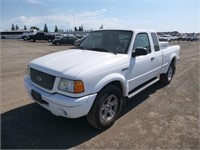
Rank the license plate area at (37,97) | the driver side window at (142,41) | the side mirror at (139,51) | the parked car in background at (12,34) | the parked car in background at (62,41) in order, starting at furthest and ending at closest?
1. the parked car in background at (12,34)
2. the parked car in background at (62,41)
3. the driver side window at (142,41)
4. the side mirror at (139,51)
5. the license plate area at (37,97)

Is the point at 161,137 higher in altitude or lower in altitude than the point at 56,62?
lower

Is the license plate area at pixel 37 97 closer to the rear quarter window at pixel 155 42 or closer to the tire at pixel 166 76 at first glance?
the rear quarter window at pixel 155 42

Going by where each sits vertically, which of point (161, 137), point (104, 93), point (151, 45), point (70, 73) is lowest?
point (161, 137)

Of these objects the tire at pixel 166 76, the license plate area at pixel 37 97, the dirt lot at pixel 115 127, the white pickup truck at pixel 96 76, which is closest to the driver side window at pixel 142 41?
the white pickup truck at pixel 96 76

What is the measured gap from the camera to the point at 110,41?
4.97m

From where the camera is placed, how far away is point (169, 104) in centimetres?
549

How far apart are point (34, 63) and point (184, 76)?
6663 mm

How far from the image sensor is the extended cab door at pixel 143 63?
184 inches

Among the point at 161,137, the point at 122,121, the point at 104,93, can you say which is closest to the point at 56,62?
the point at 104,93

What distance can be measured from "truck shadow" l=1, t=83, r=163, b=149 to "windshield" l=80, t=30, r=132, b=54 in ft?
5.67

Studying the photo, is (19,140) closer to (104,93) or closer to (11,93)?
(104,93)

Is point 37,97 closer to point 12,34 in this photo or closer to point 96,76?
point 96,76

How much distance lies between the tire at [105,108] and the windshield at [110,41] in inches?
41.7

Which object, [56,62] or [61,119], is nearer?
[56,62]
